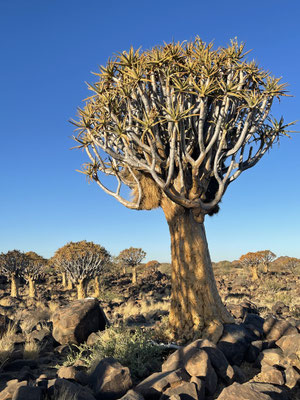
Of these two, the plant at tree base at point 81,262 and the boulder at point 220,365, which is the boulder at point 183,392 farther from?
the plant at tree base at point 81,262

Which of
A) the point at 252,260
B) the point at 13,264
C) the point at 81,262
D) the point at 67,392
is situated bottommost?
the point at 67,392

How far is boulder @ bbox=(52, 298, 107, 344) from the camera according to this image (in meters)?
8.48

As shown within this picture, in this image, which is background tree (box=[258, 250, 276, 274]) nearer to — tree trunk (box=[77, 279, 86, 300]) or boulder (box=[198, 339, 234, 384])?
tree trunk (box=[77, 279, 86, 300])

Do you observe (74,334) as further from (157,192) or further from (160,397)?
(160,397)

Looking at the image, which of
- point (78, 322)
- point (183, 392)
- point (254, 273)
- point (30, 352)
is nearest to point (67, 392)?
point (183, 392)

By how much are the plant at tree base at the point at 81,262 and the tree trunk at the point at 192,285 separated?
48.0ft

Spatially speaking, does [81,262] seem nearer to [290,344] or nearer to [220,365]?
[290,344]

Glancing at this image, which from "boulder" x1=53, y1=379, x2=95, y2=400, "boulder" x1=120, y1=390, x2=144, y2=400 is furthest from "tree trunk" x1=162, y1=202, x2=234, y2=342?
"boulder" x1=53, y1=379, x2=95, y2=400

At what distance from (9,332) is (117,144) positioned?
537 cm

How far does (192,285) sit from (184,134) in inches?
135

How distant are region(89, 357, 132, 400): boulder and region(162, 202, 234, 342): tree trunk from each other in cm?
298

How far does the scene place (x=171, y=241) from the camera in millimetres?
8656

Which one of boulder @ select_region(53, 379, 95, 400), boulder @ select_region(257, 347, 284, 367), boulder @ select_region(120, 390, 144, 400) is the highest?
boulder @ select_region(53, 379, 95, 400)

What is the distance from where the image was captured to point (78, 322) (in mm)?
8602
